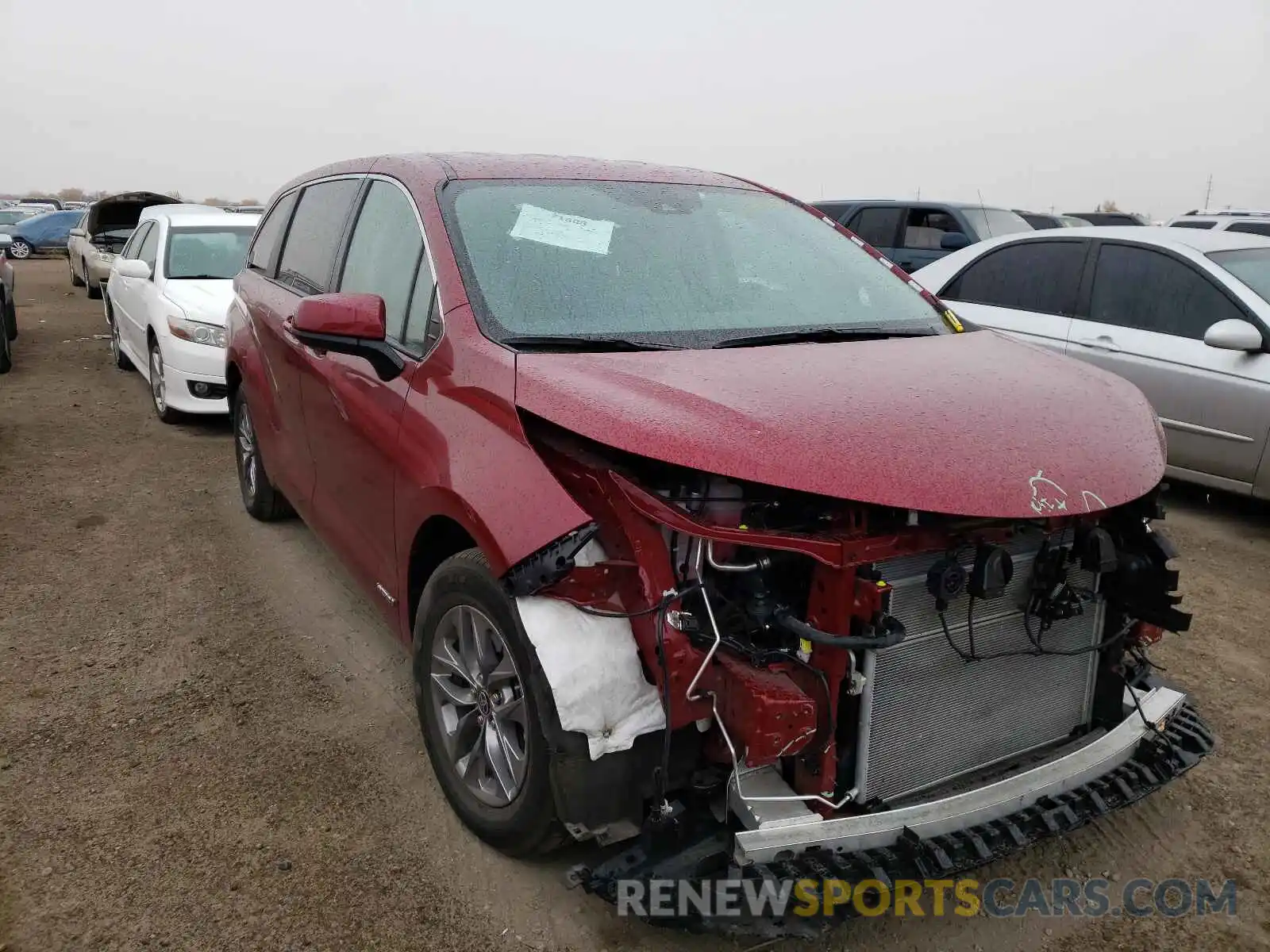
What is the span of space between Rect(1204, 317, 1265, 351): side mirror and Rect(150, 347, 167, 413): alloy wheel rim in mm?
7046

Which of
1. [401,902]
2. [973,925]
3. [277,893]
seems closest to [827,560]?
[973,925]

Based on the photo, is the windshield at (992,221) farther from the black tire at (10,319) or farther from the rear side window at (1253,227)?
the black tire at (10,319)

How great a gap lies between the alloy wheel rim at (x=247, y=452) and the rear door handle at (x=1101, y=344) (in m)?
4.89

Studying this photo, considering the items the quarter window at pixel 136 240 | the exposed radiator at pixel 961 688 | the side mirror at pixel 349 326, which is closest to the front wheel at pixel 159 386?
the quarter window at pixel 136 240

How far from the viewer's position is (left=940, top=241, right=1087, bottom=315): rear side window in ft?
20.1

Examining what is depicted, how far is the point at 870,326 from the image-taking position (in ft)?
10.1

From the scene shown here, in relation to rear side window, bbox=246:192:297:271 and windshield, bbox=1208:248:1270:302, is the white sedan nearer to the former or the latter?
rear side window, bbox=246:192:297:271

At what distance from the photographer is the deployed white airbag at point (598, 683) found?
213 centimetres

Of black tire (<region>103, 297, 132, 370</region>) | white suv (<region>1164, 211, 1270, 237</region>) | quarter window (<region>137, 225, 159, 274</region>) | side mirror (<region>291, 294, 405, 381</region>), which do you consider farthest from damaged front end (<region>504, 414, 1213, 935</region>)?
white suv (<region>1164, 211, 1270, 237</region>)

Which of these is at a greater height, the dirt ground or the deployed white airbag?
the deployed white airbag

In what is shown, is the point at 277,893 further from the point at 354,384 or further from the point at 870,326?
the point at 870,326

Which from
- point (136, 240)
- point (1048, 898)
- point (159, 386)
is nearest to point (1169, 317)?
point (1048, 898)

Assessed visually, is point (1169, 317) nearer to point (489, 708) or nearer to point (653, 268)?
point (653, 268)

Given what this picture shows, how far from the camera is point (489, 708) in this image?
8.29ft
